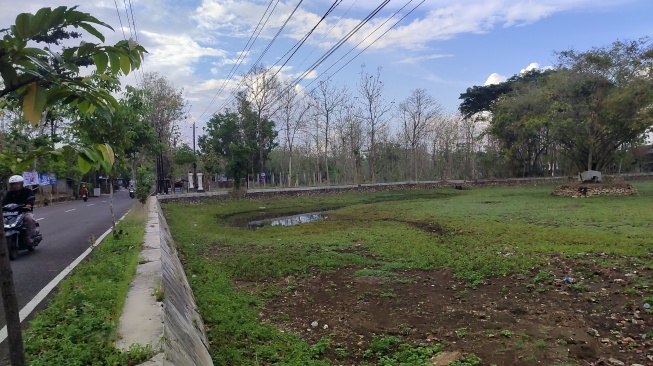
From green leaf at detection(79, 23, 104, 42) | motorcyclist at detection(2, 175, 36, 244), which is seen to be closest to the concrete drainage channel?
green leaf at detection(79, 23, 104, 42)

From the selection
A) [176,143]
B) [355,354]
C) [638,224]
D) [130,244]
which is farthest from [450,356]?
[176,143]

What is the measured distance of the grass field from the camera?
455cm

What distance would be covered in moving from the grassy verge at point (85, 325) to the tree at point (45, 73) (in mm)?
1283

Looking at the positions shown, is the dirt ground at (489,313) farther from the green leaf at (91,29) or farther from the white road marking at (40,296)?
the green leaf at (91,29)

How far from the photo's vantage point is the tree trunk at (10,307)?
4.73 feet

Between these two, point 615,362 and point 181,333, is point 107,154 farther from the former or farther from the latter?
point 615,362

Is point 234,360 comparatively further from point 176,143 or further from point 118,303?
point 176,143

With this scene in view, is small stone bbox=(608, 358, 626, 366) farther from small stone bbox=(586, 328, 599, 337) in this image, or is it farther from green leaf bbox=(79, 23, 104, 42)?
green leaf bbox=(79, 23, 104, 42)

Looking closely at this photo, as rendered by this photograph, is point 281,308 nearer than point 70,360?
No

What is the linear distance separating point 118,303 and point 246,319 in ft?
6.54

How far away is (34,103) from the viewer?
129 cm

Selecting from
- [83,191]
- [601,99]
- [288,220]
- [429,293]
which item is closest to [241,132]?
[83,191]

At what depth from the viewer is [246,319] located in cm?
→ 545

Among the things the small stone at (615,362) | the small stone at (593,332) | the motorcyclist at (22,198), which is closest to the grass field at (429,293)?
the small stone at (593,332)
